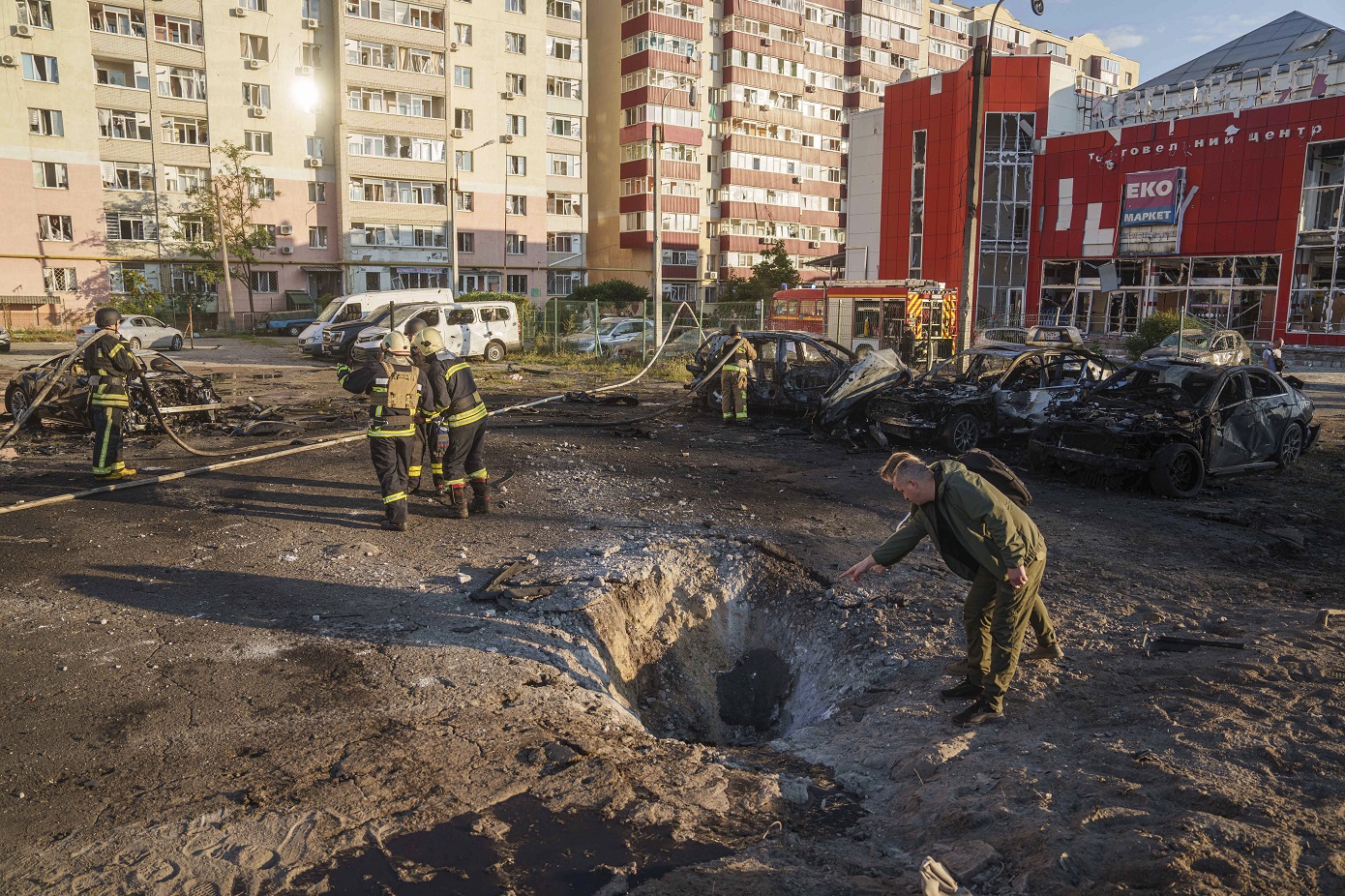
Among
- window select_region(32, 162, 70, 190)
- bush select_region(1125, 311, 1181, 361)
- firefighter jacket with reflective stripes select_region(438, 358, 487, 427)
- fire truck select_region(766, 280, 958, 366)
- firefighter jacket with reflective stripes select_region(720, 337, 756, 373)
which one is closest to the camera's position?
A: firefighter jacket with reflective stripes select_region(438, 358, 487, 427)

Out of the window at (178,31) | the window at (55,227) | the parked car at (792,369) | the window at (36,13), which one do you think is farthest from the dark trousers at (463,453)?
the window at (36,13)

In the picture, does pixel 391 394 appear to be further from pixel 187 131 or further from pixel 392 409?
pixel 187 131

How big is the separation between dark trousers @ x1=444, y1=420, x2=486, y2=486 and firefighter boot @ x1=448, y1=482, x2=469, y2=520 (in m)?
0.04

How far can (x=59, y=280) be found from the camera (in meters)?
43.2

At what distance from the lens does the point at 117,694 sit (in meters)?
4.91

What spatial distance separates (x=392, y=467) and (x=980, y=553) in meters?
5.37

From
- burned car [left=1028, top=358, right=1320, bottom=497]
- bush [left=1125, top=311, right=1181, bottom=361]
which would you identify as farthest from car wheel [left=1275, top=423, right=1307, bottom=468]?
bush [left=1125, top=311, right=1181, bottom=361]

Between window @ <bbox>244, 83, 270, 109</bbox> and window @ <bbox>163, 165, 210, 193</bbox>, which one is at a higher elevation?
window @ <bbox>244, 83, 270, 109</bbox>

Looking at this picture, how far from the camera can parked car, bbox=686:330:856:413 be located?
48.8 ft

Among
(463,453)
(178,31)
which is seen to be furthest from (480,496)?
(178,31)

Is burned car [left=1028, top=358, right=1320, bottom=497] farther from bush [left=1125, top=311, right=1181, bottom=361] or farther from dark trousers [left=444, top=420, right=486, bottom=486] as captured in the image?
bush [left=1125, top=311, right=1181, bottom=361]

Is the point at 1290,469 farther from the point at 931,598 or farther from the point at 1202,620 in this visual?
the point at 931,598

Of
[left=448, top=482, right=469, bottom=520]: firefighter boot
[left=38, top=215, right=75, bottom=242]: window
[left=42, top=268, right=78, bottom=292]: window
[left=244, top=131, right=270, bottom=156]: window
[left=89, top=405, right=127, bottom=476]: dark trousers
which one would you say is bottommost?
[left=448, top=482, right=469, bottom=520]: firefighter boot

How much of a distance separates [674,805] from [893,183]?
45956 millimetres
